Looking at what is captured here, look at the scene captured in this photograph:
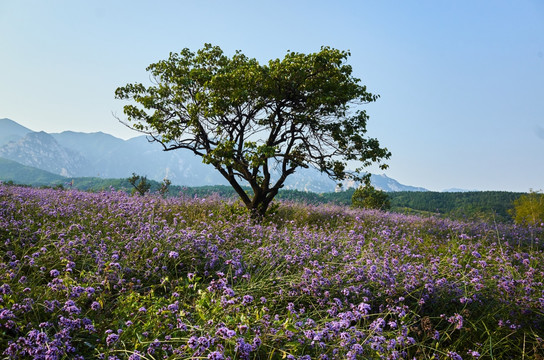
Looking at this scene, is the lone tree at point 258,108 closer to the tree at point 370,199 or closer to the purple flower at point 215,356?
the purple flower at point 215,356

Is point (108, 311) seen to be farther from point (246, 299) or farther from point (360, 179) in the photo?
point (360, 179)

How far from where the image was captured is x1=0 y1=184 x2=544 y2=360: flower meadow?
91.3 inches

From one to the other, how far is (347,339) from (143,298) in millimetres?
2072

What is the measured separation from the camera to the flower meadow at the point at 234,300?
91.3 inches

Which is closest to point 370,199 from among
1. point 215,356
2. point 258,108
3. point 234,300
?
point 258,108

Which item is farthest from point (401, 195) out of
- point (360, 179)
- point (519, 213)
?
point (360, 179)

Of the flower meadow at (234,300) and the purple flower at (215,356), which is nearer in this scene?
the purple flower at (215,356)

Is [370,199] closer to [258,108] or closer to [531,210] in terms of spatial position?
[531,210]

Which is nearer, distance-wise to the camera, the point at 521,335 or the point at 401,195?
the point at 521,335

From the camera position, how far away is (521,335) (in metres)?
3.70

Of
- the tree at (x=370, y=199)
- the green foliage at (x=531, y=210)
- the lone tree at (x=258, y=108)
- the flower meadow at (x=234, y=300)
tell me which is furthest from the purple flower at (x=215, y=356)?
the tree at (x=370, y=199)

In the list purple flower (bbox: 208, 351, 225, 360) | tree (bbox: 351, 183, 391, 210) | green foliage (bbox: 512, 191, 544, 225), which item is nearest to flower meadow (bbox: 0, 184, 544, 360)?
purple flower (bbox: 208, 351, 225, 360)

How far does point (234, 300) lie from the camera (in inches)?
108

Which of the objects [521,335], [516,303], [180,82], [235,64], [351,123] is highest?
[235,64]
